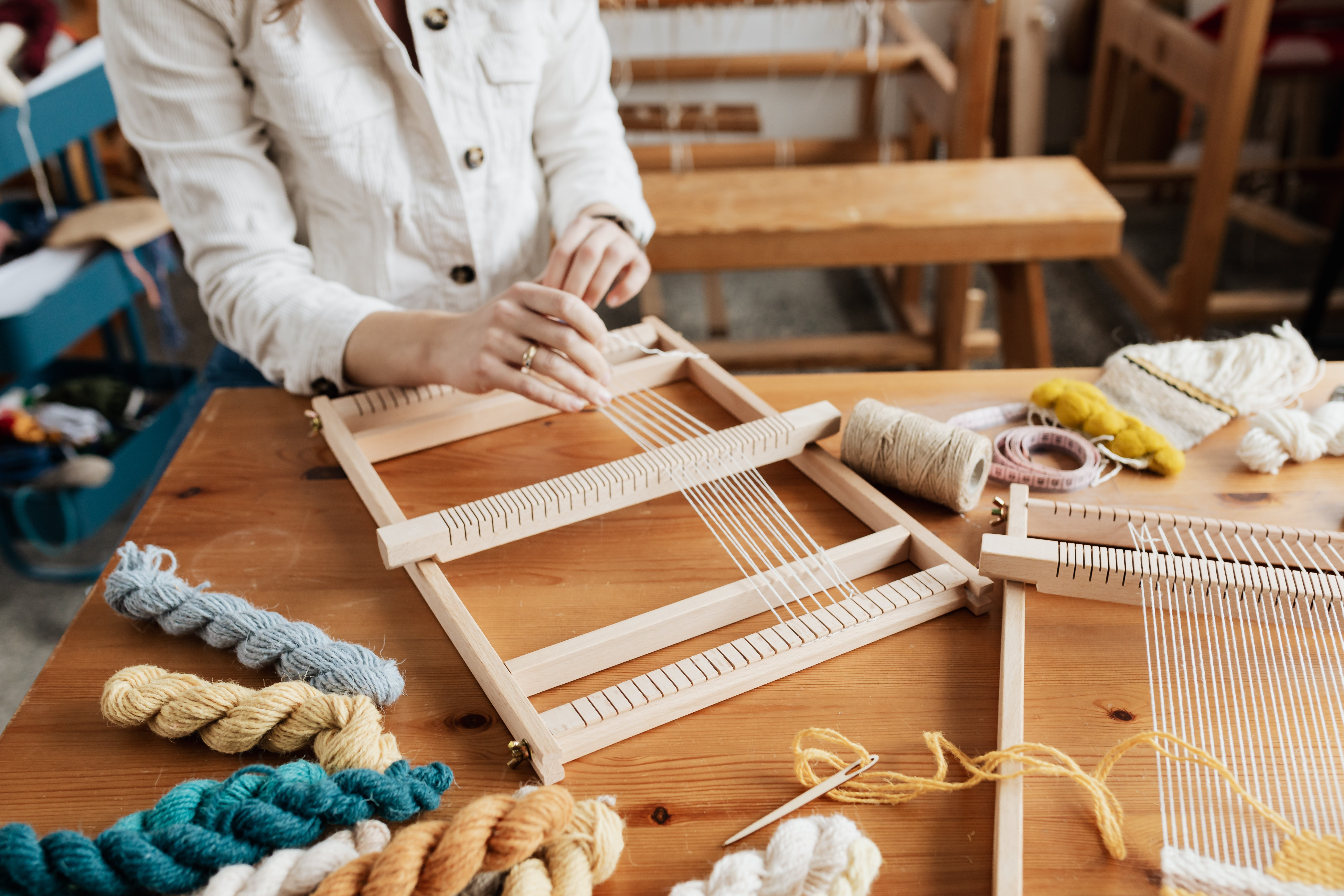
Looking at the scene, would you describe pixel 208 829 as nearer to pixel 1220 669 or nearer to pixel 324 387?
pixel 324 387

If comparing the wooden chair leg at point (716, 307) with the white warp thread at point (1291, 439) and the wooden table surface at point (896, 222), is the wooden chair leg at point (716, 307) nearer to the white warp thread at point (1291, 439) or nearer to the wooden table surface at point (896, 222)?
the wooden table surface at point (896, 222)

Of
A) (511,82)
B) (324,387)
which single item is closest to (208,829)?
(324,387)

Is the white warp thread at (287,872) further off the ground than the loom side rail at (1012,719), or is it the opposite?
the white warp thread at (287,872)

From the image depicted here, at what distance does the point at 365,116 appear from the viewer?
115cm

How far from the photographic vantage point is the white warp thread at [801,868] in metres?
0.57

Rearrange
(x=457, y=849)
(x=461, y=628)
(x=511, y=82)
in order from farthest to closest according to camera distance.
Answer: (x=511, y=82), (x=461, y=628), (x=457, y=849)

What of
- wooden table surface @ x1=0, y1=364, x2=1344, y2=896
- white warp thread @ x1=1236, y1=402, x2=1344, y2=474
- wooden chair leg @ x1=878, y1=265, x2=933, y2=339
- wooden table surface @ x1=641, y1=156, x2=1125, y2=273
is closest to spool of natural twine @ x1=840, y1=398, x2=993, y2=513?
wooden table surface @ x1=0, y1=364, x2=1344, y2=896

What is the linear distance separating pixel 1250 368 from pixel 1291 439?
0.41 ft

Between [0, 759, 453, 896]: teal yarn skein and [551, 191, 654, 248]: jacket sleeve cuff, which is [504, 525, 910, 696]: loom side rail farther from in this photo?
[551, 191, 654, 248]: jacket sleeve cuff

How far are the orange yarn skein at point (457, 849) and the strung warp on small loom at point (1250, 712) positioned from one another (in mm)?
372

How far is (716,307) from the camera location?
3064mm

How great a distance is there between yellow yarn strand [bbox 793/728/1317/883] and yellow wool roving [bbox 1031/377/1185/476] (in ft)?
1.21

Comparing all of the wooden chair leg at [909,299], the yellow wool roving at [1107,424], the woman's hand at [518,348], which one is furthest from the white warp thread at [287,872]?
the wooden chair leg at [909,299]

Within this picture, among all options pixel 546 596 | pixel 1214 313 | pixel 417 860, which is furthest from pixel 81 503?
pixel 1214 313
